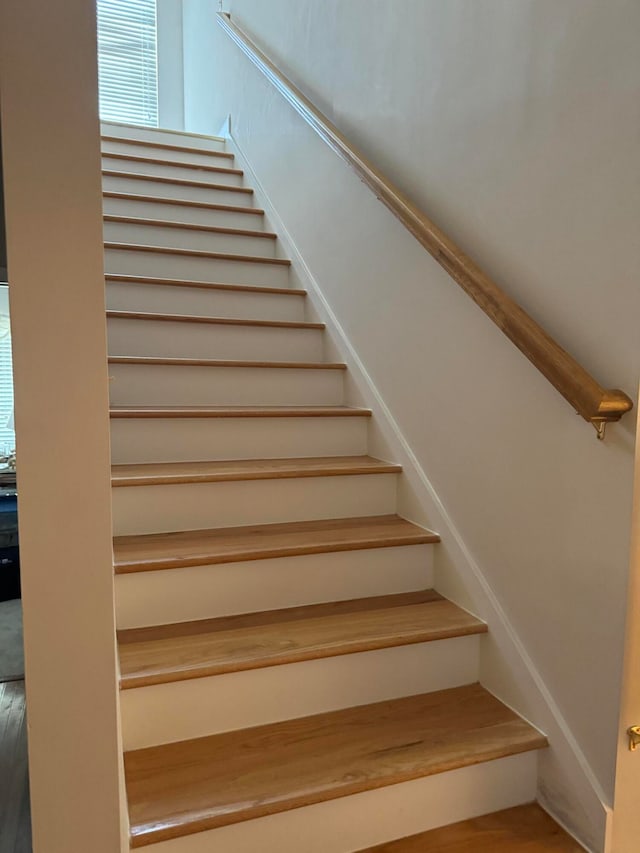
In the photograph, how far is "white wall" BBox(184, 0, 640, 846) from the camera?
49.3 inches

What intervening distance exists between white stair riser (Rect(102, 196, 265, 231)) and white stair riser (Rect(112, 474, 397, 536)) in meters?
1.73

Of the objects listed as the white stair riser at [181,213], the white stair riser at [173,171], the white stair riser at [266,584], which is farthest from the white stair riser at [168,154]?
the white stair riser at [266,584]

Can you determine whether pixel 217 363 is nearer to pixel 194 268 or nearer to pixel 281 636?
pixel 194 268

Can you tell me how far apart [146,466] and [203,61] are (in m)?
3.85

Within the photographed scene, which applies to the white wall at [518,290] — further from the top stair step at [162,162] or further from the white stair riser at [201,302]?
the top stair step at [162,162]

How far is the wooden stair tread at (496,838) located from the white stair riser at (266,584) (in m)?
0.62

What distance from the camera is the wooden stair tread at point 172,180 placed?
320 centimetres

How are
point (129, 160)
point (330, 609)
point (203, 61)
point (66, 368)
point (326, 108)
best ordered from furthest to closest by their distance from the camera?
point (203, 61), point (129, 160), point (326, 108), point (330, 609), point (66, 368)

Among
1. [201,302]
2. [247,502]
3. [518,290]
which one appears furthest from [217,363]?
[518,290]

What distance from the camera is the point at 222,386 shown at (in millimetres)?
2336

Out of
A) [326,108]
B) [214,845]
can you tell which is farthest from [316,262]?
[214,845]

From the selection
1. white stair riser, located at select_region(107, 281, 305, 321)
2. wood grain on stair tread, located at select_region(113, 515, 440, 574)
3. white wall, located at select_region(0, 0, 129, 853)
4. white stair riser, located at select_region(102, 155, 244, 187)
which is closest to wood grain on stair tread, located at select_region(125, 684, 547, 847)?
white wall, located at select_region(0, 0, 129, 853)

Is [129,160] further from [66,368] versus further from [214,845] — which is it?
[214,845]

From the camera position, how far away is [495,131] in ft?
5.21
